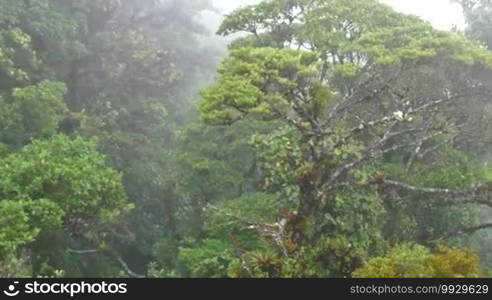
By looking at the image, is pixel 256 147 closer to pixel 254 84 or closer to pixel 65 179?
pixel 254 84

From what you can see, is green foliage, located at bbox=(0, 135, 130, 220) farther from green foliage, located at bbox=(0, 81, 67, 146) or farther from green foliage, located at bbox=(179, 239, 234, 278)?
green foliage, located at bbox=(0, 81, 67, 146)

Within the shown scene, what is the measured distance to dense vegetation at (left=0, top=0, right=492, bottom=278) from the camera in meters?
12.0

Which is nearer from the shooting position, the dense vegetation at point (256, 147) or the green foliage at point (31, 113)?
the dense vegetation at point (256, 147)

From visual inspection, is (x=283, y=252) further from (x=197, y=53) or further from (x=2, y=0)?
(x=197, y=53)

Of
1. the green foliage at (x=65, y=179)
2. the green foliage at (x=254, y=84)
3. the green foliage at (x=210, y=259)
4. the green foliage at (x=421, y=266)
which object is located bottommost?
the green foliage at (x=421, y=266)

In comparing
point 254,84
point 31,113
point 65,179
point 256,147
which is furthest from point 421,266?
point 31,113

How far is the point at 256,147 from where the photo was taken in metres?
13.7

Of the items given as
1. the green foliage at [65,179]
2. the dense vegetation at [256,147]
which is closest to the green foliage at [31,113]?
the dense vegetation at [256,147]

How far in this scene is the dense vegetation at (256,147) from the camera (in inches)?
471

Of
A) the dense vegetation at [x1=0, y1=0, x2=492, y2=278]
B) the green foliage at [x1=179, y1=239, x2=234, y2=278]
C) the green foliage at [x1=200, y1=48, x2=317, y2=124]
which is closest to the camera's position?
the dense vegetation at [x1=0, y1=0, x2=492, y2=278]

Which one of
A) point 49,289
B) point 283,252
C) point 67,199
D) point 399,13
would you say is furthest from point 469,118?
point 49,289

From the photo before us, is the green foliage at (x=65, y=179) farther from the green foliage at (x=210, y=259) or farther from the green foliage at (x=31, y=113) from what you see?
A: the green foliage at (x=31, y=113)

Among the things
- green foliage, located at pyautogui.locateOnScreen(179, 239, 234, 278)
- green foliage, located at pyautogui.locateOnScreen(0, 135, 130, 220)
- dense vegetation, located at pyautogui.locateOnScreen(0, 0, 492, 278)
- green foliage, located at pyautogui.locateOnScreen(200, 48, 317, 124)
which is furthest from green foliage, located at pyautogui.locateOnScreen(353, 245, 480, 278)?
green foliage, located at pyautogui.locateOnScreen(0, 135, 130, 220)

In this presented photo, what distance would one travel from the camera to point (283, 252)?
11211mm
